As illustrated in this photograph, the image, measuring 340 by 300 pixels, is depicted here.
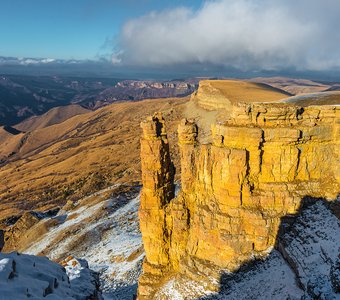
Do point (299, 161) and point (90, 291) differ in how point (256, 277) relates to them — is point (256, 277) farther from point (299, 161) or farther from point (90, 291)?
point (90, 291)

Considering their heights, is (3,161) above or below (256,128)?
below

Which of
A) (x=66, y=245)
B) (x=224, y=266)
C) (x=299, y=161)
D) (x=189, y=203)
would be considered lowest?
(x=66, y=245)

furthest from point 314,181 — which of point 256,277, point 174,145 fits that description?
point 174,145

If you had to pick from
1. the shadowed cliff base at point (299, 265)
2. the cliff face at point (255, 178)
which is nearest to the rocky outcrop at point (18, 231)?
the cliff face at point (255, 178)

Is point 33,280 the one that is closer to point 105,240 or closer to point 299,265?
point 299,265

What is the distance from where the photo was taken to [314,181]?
92.3ft

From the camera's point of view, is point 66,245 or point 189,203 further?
point 66,245

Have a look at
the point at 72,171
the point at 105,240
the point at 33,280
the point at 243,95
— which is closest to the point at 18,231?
the point at 105,240

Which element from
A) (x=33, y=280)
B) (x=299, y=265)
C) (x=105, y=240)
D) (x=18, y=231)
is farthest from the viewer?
(x=18, y=231)

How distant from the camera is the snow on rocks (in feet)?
36.8

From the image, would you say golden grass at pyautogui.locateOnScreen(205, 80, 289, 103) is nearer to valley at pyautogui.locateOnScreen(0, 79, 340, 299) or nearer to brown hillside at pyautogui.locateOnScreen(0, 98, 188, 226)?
brown hillside at pyautogui.locateOnScreen(0, 98, 188, 226)

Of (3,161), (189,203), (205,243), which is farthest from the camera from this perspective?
(3,161)

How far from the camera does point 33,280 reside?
41.5 feet

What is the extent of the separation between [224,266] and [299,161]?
10.4 meters
